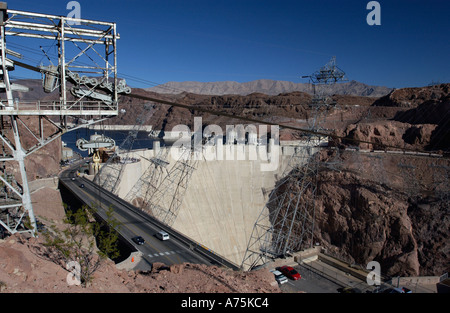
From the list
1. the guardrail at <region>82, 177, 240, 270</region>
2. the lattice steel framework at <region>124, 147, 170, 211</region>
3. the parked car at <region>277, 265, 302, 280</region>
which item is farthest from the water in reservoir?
the parked car at <region>277, 265, 302, 280</region>

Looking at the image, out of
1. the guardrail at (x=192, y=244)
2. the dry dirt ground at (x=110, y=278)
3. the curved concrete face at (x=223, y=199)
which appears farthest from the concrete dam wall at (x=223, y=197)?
the dry dirt ground at (x=110, y=278)

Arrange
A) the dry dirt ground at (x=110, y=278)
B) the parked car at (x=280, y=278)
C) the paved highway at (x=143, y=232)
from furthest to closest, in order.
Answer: the parked car at (x=280, y=278) → the paved highway at (x=143, y=232) → the dry dirt ground at (x=110, y=278)

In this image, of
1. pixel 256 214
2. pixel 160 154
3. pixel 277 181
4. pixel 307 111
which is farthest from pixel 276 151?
pixel 307 111

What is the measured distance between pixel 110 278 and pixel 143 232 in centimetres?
1153

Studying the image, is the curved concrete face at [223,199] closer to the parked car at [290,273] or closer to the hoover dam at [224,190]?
the hoover dam at [224,190]

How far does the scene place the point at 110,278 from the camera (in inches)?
339

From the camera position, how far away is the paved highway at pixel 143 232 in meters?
15.6

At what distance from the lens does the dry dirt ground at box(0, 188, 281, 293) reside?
23.8 ft

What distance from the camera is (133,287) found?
27.1 ft

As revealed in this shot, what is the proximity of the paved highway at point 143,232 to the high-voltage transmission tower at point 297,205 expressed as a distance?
9560 millimetres
